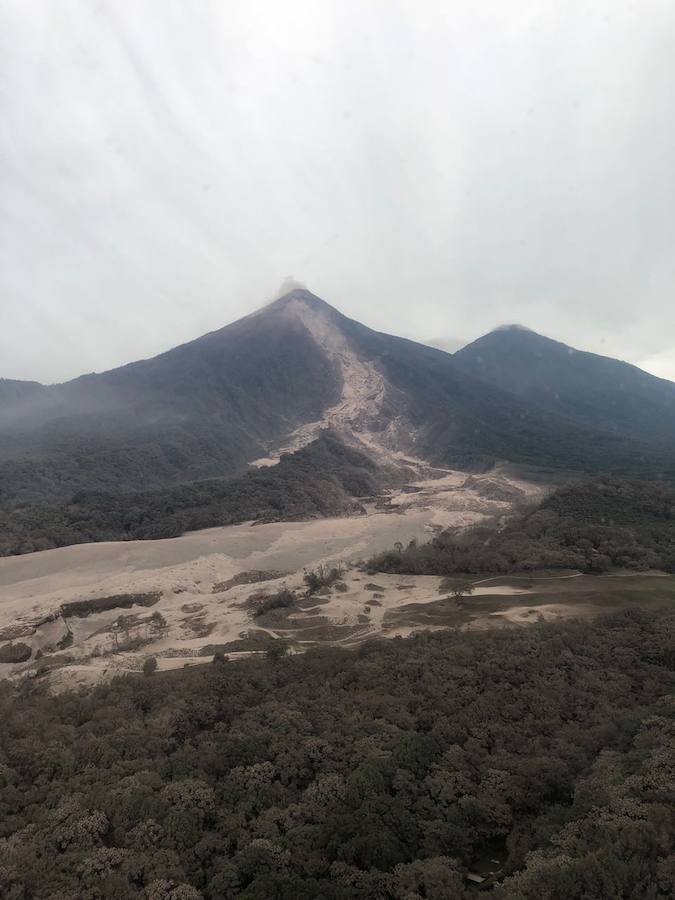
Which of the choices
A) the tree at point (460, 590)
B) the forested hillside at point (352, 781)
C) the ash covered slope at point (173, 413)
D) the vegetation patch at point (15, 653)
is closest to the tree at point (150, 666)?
the forested hillside at point (352, 781)

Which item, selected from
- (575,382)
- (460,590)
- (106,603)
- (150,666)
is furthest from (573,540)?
(575,382)

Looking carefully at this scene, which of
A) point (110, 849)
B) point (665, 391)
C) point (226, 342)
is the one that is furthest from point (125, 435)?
point (665, 391)

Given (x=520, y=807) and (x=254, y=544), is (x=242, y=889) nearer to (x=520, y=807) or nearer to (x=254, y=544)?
(x=520, y=807)

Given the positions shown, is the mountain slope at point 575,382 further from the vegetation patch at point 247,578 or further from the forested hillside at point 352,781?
the forested hillside at point 352,781

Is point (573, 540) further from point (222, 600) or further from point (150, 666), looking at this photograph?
point (150, 666)

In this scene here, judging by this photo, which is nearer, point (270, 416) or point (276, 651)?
point (276, 651)

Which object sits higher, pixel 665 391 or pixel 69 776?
pixel 665 391
